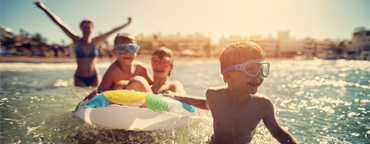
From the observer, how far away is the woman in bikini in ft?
16.6

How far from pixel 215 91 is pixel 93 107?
5.26 ft

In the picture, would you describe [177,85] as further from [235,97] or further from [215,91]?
[235,97]

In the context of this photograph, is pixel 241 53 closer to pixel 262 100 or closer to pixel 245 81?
pixel 245 81

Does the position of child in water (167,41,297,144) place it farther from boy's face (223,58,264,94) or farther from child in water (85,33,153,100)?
child in water (85,33,153,100)

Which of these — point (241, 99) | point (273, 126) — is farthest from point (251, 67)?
point (273, 126)

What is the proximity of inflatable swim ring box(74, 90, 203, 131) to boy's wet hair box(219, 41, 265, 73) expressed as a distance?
99 cm

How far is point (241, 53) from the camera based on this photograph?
1810 millimetres

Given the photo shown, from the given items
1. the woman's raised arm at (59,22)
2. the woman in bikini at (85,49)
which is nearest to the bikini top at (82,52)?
the woman in bikini at (85,49)

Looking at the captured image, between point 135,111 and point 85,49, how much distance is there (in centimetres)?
365

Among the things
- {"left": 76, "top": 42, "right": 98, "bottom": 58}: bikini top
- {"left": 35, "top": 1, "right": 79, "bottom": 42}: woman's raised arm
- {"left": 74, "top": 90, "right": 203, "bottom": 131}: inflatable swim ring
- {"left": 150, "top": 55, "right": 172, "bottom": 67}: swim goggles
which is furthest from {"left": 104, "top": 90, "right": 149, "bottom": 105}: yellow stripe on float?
{"left": 35, "top": 1, "right": 79, "bottom": 42}: woman's raised arm

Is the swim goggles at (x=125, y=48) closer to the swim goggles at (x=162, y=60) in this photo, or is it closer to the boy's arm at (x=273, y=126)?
the swim goggles at (x=162, y=60)

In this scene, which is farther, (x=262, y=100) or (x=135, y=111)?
(x=135, y=111)

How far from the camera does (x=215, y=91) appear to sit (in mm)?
2098

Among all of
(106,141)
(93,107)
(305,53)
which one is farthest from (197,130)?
(305,53)
